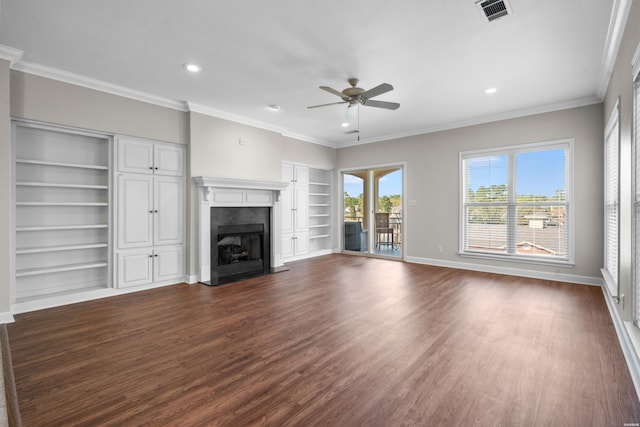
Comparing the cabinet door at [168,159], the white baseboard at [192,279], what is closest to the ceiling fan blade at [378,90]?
the cabinet door at [168,159]

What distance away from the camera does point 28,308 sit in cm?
340

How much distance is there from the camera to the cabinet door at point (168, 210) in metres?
4.50

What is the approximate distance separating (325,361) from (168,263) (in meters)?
3.33

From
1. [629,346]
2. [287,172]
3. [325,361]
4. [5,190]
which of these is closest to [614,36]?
[629,346]

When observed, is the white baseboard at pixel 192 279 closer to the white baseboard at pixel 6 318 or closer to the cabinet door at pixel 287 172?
the white baseboard at pixel 6 318

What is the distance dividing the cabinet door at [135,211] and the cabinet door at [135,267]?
117mm

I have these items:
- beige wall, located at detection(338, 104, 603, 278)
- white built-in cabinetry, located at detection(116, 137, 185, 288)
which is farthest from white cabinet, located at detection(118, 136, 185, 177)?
beige wall, located at detection(338, 104, 603, 278)

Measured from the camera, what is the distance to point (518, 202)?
5.11 m

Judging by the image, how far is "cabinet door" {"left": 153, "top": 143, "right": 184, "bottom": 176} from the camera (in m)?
4.50

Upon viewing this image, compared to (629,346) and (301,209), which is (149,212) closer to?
(301,209)

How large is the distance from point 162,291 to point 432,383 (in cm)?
372

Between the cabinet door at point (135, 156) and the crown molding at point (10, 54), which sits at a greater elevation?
the crown molding at point (10, 54)

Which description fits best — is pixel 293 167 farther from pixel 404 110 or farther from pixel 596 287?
pixel 596 287

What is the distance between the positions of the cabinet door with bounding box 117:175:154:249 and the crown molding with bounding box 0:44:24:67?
1547 millimetres
